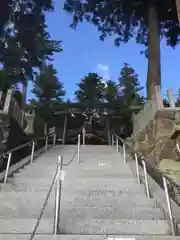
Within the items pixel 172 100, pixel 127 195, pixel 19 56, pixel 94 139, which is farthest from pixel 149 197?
Answer: pixel 94 139

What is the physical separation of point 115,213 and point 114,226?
458mm

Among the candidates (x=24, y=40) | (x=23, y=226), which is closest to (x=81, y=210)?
(x=23, y=226)

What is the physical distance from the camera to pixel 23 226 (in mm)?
3254

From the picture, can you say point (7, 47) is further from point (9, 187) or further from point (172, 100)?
point (9, 187)

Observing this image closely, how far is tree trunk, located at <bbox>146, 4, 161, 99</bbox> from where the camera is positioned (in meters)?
11.4

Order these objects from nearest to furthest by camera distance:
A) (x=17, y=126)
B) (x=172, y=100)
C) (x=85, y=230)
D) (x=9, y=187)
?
(x=85, y=230) → (x=9, y=187) → (x=172, y=100) → (x=17, y=126)

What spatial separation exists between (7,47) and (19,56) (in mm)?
628

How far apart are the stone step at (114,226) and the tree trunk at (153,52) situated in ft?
26.3

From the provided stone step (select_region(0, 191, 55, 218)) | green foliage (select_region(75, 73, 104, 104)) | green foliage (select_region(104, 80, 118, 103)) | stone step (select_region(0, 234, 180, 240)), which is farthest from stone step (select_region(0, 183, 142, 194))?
green foliage (select_region(75, 73, 104, 104))

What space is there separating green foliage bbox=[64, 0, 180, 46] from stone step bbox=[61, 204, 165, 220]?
1087 cm

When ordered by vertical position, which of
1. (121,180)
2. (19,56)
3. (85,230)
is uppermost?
(19,56)

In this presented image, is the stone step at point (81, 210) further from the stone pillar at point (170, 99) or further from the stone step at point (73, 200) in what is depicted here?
the stone pillar at point (170, 99)

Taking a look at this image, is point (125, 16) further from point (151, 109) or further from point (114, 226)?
point (114, 226)

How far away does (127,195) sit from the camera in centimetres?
432
